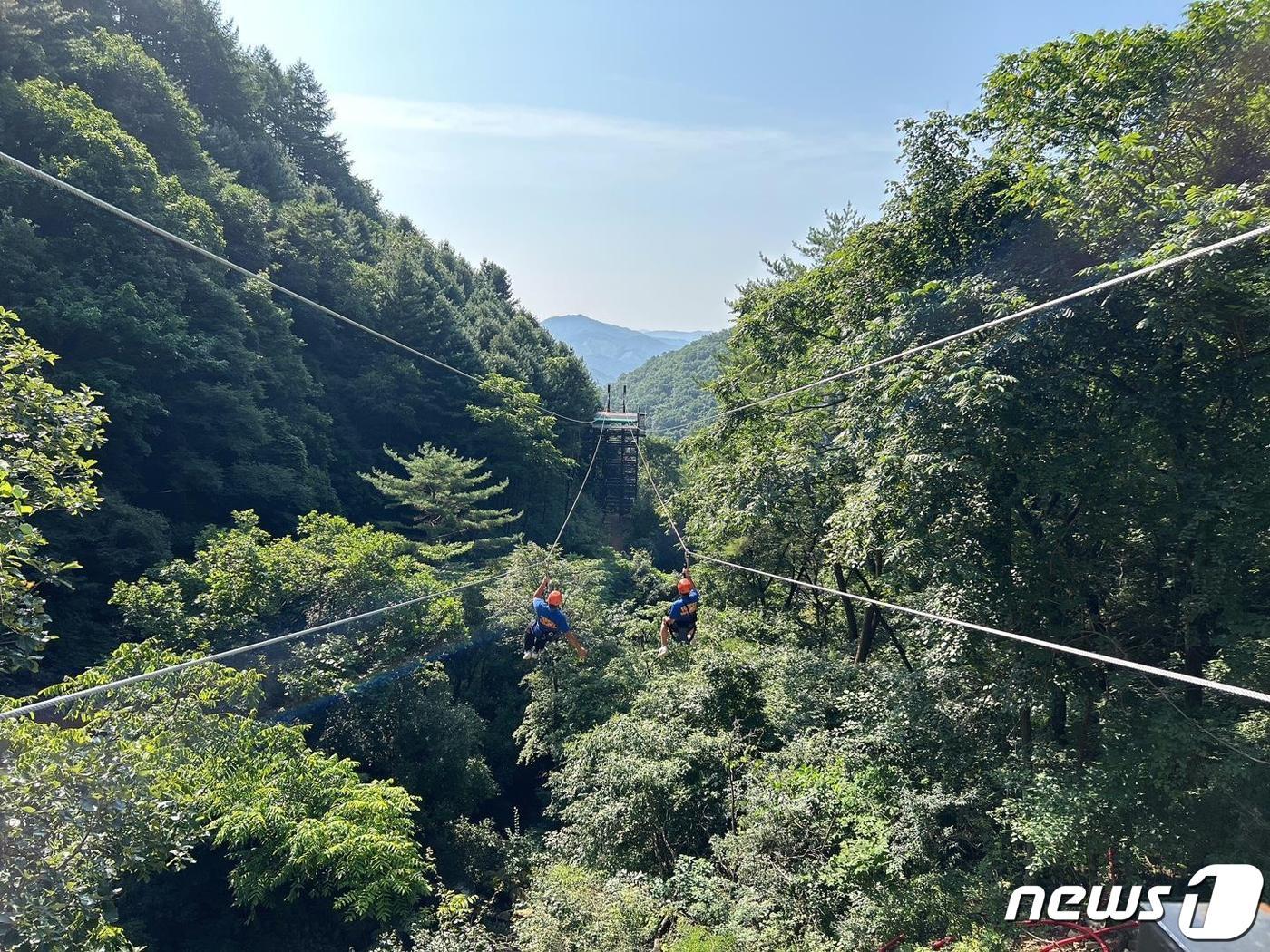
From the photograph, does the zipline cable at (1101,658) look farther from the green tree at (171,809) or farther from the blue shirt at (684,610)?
the green tree at (171,809)

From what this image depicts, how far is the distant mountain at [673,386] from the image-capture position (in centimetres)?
9650

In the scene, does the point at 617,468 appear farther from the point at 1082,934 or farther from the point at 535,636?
the point at 1082,934

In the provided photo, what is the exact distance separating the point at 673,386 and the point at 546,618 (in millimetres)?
109705

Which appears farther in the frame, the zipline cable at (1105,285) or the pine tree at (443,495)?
the pine tree at (443,495)

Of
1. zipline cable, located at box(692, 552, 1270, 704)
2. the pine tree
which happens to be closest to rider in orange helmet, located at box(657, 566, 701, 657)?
zipline cable, located at box(692, 552, 1270, 704)

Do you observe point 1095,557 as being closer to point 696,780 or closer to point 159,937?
point 696,780

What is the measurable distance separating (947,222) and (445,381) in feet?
73.4

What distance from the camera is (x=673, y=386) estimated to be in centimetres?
11669

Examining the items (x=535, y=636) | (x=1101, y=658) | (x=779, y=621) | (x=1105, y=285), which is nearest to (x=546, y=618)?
(x=535, y=636)

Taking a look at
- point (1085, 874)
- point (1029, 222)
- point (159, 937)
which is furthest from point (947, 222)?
point (159, 937)

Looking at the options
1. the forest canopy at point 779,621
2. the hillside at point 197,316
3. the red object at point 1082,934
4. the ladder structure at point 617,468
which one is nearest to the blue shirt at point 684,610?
the forest canopy at point 779,621

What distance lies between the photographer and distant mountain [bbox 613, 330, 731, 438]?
317 feet

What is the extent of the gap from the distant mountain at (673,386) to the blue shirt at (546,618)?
7640 centimetres

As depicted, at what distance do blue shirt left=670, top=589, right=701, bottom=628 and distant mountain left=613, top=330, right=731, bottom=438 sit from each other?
2984 inches
